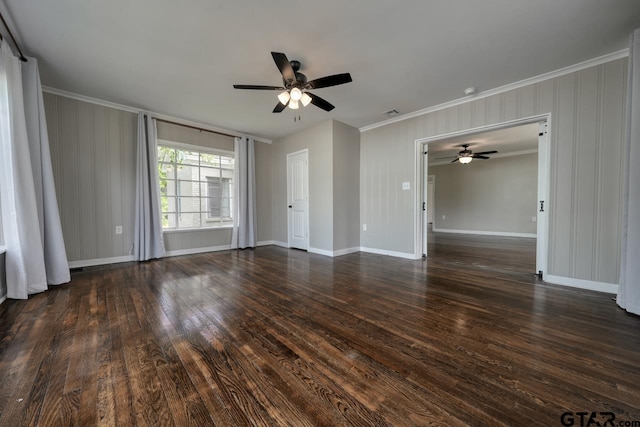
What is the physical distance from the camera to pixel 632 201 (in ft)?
7.29

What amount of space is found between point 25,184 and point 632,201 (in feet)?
Result: 19.7

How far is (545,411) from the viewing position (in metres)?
1.14

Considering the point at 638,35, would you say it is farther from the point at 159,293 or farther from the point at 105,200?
the point at 105,200

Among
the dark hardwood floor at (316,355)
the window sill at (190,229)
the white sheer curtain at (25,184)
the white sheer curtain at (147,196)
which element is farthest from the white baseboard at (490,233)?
the white sheer curtain at (25,184)

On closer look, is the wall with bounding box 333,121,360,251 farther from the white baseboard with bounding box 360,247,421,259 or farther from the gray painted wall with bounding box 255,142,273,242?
the gray painted wall with bounding box 255,142,273,242

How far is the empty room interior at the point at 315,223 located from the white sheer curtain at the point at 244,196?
1.12ft

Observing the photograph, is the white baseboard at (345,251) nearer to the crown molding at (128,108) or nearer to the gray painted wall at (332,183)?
the gray painted wall at (332,183)

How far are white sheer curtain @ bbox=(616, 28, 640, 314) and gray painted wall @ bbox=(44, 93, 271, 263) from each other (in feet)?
20.6

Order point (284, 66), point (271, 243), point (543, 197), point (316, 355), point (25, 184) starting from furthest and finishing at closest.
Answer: point (271, 243) → point (543, 197) → point (25, 184) → point (284, 66) → point (316, 355)

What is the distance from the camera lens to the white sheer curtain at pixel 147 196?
13.6ft

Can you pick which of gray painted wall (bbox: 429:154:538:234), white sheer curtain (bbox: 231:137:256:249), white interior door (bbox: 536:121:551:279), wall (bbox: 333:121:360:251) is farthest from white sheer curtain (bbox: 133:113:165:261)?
gray painted wall (bbox: 429:154:538:234)

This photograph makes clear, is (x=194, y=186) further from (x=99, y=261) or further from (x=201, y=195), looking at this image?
(x=99, y=261)

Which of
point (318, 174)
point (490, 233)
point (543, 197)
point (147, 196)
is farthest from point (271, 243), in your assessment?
point (490, 233)

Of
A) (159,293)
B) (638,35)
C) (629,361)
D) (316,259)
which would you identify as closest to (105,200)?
(159,293)
